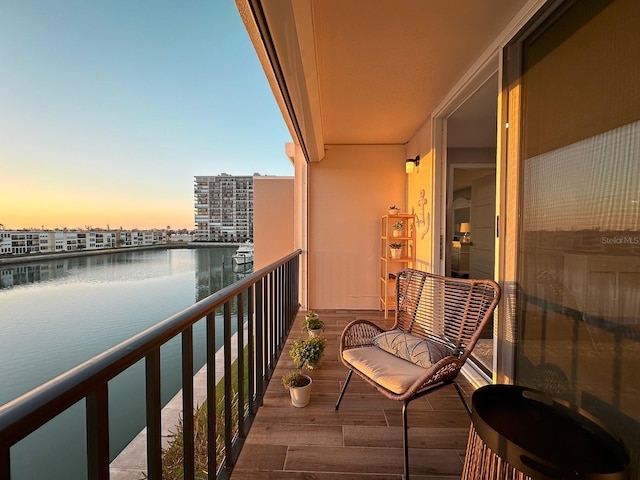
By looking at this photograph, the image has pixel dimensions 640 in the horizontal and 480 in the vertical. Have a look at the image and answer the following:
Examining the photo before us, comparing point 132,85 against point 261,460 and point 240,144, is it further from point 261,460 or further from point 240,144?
point 261,460

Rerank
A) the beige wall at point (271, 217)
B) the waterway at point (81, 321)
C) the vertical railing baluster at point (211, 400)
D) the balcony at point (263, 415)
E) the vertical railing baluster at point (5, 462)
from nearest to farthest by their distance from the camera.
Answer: the vertical railing baluster at point (5, 462), the balcony at point (263, 415), the vertical railing baluster at point (211, 400), the waterway at point (81, 321), the beige wall at point (271, 217)

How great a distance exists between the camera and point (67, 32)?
12.2 feet

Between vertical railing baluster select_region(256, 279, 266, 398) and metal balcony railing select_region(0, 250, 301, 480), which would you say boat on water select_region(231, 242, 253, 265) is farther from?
metal balcony railing select_region(0, 250, 301, 480)

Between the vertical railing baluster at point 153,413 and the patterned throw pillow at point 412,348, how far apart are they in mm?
1351

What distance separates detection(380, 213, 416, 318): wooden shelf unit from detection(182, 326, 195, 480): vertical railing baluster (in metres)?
2.94

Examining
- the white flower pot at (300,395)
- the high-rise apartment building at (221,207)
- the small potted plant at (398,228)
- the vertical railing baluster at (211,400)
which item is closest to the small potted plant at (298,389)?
the white flower pot at (300,395)

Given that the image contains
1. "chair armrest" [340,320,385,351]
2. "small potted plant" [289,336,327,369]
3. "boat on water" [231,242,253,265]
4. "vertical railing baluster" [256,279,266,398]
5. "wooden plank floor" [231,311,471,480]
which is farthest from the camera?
"boat on water" [231,242,253,265]

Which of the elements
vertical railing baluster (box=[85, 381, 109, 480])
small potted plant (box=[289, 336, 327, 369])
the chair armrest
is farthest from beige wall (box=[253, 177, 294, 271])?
vertical railing baluster (box=[85, 381, 109, 480])

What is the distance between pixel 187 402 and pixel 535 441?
3.66 ft

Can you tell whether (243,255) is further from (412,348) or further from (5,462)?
(5,462)

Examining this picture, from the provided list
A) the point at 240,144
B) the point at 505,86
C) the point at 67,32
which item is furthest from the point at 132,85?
the point at 505,86

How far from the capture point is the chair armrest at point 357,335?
1.89 meters

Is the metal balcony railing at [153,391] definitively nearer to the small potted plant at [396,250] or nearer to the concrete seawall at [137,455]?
the concrete seawall at [137,455]

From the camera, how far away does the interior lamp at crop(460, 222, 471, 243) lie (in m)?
4.86
